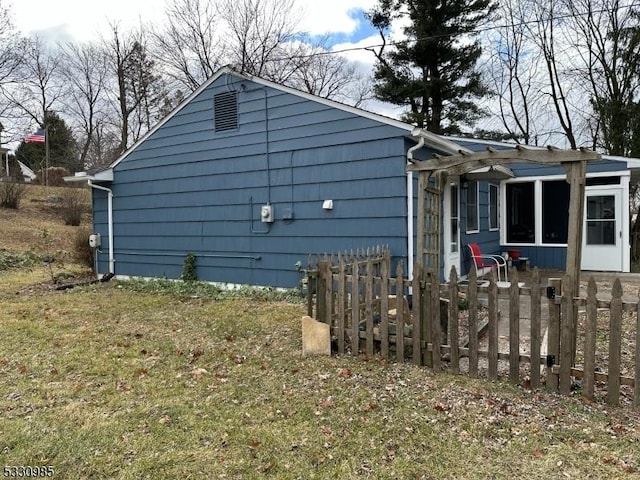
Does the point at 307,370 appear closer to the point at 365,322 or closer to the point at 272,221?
the point at 365,322

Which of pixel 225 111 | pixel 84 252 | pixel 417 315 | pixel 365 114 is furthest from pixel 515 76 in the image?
pixel 417 315

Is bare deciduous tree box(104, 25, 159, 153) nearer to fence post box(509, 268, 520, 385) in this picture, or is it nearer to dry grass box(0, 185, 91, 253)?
dry grass box(0, 185, 91, 253)

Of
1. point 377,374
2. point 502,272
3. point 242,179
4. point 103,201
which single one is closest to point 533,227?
point 502,272

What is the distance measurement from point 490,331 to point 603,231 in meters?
8.83

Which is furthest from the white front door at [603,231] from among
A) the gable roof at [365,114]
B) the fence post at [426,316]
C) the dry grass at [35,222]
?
the dry grass at [35,222]

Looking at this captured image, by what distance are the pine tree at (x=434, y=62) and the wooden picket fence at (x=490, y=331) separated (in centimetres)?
1496

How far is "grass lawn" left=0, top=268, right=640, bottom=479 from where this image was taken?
2.79m

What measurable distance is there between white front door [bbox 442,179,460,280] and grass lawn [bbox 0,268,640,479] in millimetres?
4052

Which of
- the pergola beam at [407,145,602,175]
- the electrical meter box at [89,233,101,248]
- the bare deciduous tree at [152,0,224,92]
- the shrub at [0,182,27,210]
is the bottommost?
the electrical meter box at [89,233,101,248]

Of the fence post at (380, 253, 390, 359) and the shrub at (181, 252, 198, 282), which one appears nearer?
the fence post at (380, 253, 390, 359)

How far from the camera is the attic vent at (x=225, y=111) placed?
8.86 meters

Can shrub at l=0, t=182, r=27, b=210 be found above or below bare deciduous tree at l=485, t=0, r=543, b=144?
below

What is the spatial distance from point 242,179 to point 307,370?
5185 millimetres

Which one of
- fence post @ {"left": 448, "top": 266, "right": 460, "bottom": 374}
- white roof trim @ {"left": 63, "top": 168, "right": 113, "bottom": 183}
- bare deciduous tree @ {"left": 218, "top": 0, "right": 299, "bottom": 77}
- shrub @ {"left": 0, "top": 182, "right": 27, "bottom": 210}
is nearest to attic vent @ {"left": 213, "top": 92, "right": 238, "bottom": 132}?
white roof trim @ {"left": 63, "top": 168, "right": 113, "bottom": 183}
